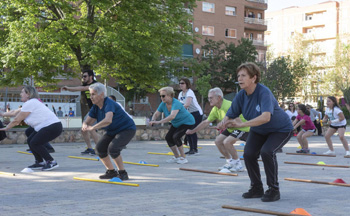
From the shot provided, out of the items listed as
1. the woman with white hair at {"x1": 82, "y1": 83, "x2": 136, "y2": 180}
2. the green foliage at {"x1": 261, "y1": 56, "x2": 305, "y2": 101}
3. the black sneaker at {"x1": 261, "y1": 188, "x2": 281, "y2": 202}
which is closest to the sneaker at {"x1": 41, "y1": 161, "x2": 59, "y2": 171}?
the woman with white hair at {"x1": 82, "y1": 83, "x2": 136, "y2": 180}

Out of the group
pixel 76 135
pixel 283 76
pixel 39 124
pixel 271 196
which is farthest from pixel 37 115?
pixel 283 76

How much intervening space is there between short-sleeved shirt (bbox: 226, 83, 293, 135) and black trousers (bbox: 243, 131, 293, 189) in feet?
0.31

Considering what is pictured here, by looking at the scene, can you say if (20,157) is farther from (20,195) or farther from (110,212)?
(110,212)

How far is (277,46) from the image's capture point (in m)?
90.1

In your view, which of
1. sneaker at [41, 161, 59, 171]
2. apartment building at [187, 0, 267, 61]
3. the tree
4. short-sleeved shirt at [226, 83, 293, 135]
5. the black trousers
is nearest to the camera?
short-sleeved shirt at [226, 83, 293, 135]

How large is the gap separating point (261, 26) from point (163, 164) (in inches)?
2189

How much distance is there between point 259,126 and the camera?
6.39 m

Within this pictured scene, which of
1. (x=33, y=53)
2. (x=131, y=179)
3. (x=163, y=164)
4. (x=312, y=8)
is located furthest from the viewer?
(x=312, y=8)

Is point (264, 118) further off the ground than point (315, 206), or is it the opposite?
point (264, 118)

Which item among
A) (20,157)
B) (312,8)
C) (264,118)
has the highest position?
(312,8)

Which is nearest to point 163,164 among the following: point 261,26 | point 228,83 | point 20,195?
point 20,195

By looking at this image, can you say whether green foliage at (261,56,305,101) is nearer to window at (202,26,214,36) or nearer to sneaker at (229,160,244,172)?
window at (202,26,214,36)

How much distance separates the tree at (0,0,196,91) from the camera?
21.0 m

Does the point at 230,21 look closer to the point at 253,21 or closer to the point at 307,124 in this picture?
the point at 253,21
